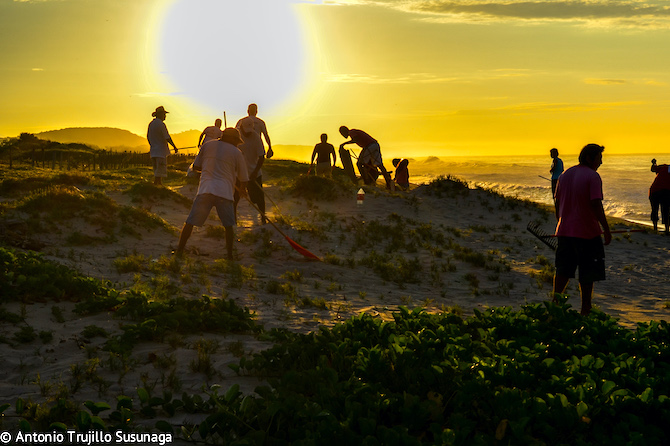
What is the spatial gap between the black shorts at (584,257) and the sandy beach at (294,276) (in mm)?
1299

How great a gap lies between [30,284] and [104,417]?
3.17 metres

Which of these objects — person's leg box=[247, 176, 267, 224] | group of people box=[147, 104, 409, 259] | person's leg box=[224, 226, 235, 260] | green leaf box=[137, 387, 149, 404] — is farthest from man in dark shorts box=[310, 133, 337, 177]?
green leaf box=[137, 387, 149, 404]

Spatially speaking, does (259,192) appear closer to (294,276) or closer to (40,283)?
(294,276)

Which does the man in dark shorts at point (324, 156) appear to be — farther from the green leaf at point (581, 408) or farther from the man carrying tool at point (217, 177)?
the green leaf at point (581, 408)

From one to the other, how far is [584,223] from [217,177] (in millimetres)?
5517

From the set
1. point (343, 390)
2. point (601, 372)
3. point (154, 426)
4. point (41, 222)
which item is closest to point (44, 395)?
point (154, 426)

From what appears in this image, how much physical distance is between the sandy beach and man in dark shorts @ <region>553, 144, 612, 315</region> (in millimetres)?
1346

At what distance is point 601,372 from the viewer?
4891 millimetres

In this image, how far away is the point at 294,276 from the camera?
Result: 32.2 feet

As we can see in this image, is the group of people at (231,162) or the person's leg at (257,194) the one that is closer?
the group of people at (231,162)

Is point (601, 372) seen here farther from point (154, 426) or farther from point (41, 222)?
point (41, 222)

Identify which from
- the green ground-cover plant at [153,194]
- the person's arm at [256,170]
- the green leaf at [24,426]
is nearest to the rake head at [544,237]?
the person's arm at [256,170]

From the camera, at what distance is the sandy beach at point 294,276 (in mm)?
5277

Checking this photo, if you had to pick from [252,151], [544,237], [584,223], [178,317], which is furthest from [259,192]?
[584,223]
